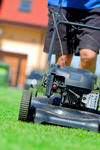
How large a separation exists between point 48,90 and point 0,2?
1199 cm

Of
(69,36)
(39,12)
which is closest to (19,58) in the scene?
(39,12)

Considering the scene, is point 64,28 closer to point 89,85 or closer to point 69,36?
point 69,36

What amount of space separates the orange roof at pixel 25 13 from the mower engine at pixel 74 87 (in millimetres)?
10487

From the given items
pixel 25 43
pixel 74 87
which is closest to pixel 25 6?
pixel 25 43

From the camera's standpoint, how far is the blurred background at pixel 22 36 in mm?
12203

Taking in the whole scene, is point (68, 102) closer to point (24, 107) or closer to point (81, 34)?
point (24, 107)

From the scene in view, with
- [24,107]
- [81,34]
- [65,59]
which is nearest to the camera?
[24,107]

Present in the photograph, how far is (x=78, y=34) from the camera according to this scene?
2.59 m

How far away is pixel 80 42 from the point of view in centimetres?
248

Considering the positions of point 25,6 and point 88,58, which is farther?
point 25,6

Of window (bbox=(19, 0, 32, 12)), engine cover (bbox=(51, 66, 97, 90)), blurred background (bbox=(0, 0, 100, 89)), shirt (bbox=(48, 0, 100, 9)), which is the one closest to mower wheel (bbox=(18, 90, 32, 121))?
engine cover (bbox=(51, 66, 97, 90))

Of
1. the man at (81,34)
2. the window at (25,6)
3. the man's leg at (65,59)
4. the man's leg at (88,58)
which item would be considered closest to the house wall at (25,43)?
the window at (25,6)

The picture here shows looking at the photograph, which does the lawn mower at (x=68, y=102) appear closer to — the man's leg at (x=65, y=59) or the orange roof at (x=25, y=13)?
the man's leg at (x=65, y=59)

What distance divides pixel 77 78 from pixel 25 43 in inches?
414
